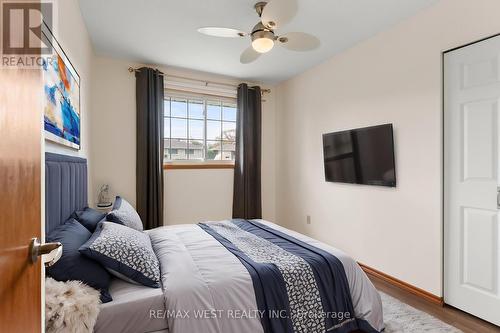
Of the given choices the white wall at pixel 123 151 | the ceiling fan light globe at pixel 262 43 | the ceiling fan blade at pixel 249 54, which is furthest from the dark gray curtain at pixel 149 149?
the ceiling fan light globe at pixel 262 43

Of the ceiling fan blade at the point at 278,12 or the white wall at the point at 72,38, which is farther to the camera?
the ceiling fan blade at the point at 278,12

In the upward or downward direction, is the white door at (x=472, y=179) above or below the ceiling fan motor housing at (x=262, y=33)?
below

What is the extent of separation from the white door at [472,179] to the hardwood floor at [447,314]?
0.20ft

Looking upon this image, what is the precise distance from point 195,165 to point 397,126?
279cm

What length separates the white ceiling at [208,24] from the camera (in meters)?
2.40

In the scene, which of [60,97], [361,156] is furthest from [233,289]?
[361,156]

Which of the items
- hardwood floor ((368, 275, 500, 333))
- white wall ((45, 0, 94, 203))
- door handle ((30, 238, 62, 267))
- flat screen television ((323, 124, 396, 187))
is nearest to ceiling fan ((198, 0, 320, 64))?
white wall ((45, 0, 94, 203))

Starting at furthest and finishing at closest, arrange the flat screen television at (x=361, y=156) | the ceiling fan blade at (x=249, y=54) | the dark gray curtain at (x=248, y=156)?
1. the dark gray curtain at (x=248, y=156)
2. the flat screen television at (x=361, y=156)
3. the ceiling fan blade at (x=249, y=54)

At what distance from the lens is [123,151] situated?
3666 millimetres

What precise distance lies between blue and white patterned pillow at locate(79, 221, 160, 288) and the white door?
243 centimetres

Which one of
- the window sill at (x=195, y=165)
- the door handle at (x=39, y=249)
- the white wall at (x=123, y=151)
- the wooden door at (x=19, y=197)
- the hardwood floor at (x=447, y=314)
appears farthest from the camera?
the window sill at (x=195, y=165)

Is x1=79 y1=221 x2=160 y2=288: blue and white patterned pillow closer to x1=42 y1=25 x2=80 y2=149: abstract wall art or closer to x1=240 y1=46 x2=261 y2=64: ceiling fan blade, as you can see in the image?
x1=42 y1=25 x2=80 y2=149: abstract wall art

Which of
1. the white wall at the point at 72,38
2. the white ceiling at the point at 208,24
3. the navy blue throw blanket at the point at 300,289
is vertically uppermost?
the white ceiling at the point at 208,24

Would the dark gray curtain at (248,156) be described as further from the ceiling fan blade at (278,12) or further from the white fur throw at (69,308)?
the white fur throw at (69,308)
